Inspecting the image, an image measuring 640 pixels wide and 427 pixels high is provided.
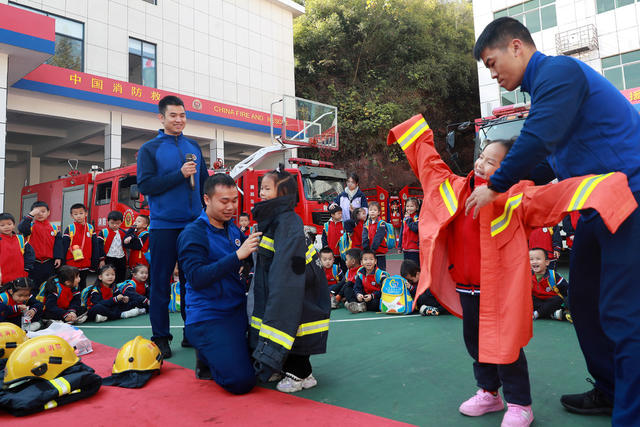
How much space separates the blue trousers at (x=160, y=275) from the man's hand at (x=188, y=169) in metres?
0.47

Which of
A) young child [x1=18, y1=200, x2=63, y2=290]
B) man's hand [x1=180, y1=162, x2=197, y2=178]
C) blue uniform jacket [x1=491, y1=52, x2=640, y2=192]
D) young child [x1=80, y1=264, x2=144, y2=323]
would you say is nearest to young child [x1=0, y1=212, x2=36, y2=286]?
young child [x1=18, y1=200, x2=63, y2=290]

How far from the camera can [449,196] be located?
230 cm

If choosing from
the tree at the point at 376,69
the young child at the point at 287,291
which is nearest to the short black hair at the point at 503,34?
the young child at the point at 287,291

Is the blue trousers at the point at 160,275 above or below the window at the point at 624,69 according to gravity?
below

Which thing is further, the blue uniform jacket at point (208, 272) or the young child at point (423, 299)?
the young child at point (423, 299)

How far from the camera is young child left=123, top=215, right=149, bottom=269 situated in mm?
7469

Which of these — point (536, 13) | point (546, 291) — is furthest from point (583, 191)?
point (536, 13)

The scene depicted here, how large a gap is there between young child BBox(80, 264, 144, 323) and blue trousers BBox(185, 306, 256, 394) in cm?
337

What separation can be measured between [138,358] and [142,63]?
1510 cm

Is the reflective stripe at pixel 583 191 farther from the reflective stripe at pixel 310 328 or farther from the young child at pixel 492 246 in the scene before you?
the reflective stripe at pixel 310 328

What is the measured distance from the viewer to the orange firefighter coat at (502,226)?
65.9 inches

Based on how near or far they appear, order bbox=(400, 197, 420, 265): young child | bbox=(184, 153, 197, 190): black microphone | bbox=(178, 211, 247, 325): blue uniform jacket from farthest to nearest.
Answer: bbox=(400, 197, 420, 265): young child
bbox=(184, 153, 197, 190): black microphone
bbox=(178, 211, 247, 325): blue uniform jacket

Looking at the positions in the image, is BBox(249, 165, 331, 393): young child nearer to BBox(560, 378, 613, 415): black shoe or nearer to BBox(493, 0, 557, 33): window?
BBox(560, 378, 613, 415): black shoe

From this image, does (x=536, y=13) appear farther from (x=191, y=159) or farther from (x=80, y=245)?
(x=191, y=159)
